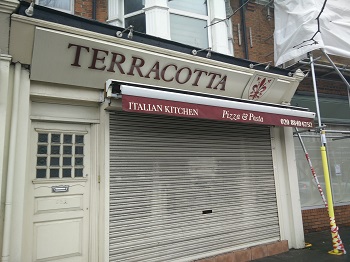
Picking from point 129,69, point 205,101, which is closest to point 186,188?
point 205,101

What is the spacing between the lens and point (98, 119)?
4.80 meters

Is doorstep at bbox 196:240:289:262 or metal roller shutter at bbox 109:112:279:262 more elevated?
metal roller shutter at bbox 109:112:279:262

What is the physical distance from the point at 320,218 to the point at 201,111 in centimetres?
483

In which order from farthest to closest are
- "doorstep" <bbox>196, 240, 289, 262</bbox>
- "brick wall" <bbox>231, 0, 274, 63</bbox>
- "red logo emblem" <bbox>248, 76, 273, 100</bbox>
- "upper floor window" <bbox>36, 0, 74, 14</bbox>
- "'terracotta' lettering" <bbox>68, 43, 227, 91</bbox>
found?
1. "brick wall" <bbox>231, 0, 274, 63</bbox>
2. "red logo emblem" <bbox>248, 76, 273, 100</bbox>
3. "upper floor window" <bbox>36, 0, 74, 14</bbox>
4. "doorstep" <bbox>196, 240, 289, 262</bbox>
5. "'terracotta' lettering" <bbox>68, 43, 227, 91</bbox>

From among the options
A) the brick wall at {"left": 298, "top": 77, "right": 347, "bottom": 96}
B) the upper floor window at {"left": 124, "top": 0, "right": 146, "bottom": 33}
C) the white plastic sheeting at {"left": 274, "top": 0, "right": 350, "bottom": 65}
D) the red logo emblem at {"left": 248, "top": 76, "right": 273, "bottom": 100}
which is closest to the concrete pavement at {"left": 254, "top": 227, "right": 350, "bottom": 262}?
the red logo emblem at {"left": 248, "top": 76, "right": 273, "bottom": 100}

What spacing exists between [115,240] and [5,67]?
9.31 feet

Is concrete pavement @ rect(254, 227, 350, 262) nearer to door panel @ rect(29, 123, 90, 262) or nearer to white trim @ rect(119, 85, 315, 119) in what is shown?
white trim @ rect(119, 85, 315, 119)

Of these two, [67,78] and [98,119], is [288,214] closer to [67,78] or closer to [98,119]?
[98,119]

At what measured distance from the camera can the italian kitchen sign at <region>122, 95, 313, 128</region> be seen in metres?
4.29

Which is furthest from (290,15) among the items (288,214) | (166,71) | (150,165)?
(150,165)

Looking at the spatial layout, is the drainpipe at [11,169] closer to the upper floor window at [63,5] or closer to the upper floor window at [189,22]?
the upper floor window at [63,5]

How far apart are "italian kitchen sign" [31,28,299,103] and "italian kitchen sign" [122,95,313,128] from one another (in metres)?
0.73

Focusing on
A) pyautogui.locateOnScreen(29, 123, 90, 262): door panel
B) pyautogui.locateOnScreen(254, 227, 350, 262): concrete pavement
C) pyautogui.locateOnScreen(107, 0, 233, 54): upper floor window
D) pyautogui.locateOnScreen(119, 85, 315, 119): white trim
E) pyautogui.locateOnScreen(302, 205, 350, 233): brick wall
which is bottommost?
pyautogui.locateOnScreen(254, 227, 350, 262): concrete pavement

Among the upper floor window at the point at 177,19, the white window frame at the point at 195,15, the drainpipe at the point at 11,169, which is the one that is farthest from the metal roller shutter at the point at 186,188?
the white window frame at the point at 195,15
